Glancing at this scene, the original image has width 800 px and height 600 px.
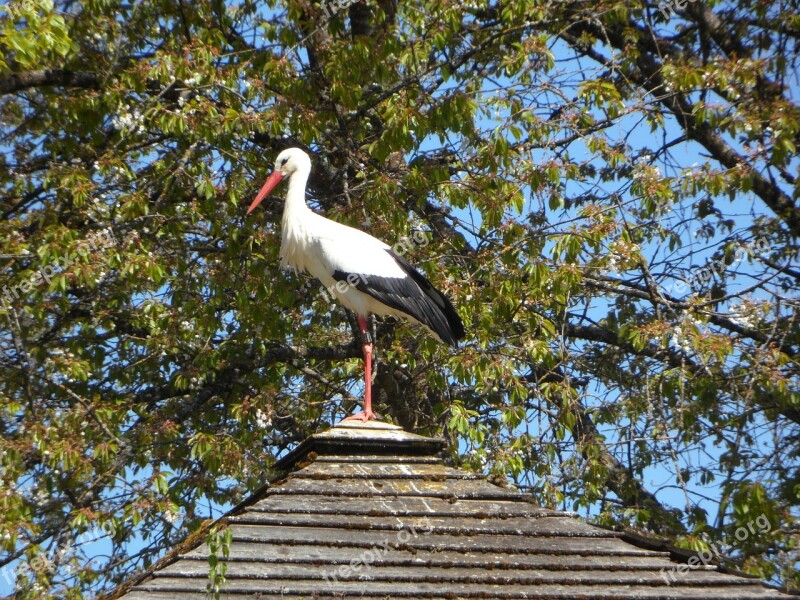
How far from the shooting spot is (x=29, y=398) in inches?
336

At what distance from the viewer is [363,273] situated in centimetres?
775

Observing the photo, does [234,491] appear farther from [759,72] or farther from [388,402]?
[759,72]

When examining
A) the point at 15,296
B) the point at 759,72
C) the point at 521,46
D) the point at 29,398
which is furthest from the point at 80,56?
the point at 759,72

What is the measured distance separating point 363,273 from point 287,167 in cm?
140

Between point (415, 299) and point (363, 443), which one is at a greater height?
point (415, 299)

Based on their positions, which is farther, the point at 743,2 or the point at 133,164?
the point at 743,2

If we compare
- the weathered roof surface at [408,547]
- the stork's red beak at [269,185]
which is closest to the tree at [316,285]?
the stork's red beak at [269,185]

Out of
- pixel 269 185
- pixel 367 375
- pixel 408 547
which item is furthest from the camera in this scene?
pixel 269 185

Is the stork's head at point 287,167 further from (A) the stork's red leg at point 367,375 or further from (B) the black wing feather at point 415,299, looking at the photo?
(A) the stork's red leg at point 367,375

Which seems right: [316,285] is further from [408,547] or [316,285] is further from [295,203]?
[408,547]

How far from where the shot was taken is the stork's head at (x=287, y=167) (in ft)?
28.1

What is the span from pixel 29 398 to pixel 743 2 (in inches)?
314

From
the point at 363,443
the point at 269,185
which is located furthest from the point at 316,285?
the point at 363,443

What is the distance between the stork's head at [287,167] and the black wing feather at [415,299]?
1115mm
